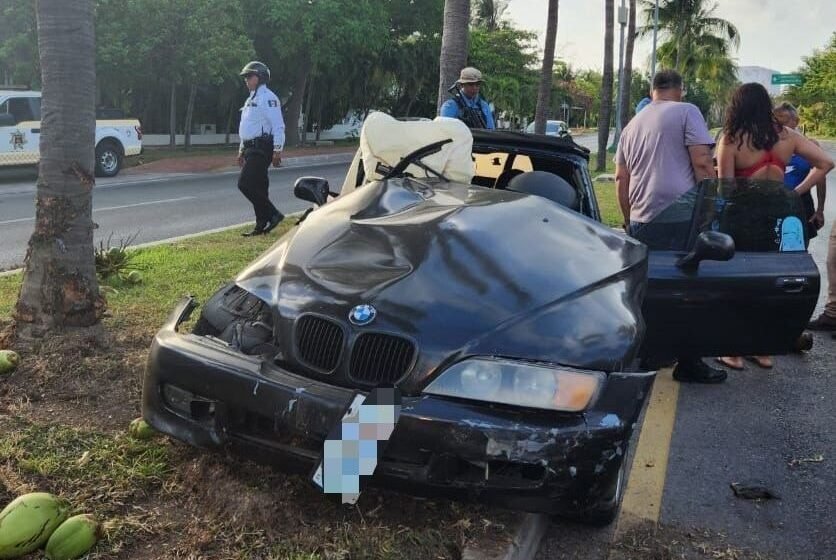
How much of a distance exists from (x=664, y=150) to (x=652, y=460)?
2358mm

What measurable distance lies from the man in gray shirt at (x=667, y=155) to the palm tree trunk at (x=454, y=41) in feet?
12.3

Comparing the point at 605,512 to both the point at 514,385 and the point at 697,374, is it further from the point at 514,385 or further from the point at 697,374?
the point at 697,374

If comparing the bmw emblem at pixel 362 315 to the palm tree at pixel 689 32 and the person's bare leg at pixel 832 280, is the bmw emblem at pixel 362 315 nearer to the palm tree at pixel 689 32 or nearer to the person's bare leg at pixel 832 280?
the person's bare leg at pixel 832 280

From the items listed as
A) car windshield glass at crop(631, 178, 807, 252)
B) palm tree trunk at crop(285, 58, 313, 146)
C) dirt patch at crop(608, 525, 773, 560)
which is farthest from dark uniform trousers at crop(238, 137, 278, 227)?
palm tree trunk at crop(285, 58, 313, 146)

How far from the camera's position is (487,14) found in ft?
169

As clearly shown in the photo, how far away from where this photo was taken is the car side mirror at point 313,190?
13.0ft

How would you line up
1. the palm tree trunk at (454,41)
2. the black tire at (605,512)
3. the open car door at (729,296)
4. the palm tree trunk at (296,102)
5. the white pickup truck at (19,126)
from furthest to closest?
1. the palm tree trunk at (296,102)
2. the white pickup truck at (19,126)
3. the palm tree trunk at (454,41)
4. the open car door at (729,296)
5. the black tire at (605,512)

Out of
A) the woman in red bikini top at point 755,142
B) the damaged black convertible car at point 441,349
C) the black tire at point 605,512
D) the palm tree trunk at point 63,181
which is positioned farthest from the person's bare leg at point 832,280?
the palm tree trunk at point 63,181

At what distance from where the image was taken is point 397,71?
117ft

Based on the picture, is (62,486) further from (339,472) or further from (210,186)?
(210,186)

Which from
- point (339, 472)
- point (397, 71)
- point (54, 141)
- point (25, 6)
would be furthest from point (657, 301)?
point (397, 71)

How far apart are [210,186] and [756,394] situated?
46.5 ft

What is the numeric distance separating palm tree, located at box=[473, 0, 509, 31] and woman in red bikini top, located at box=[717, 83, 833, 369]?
47.6 meters

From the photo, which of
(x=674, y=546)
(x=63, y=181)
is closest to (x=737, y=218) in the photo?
(x=674, y=546)
